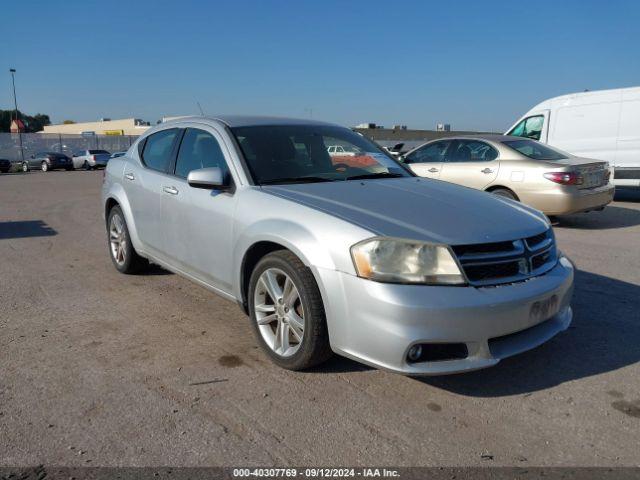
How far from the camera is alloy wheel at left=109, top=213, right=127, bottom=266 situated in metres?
5.42

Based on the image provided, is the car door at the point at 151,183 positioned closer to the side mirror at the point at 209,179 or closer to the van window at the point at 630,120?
the side mirror at the point at 209,179

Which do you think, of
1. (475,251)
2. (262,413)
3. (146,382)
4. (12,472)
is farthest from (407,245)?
(12,472)

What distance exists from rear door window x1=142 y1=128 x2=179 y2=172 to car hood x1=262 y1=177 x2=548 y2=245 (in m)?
1.53

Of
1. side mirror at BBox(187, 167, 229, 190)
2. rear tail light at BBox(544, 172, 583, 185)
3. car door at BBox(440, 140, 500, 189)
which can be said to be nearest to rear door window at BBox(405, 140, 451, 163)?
car door at BBox(440, 140, 500, 189)

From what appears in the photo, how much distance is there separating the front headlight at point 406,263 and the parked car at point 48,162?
117 feet

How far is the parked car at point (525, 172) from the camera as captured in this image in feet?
26.0

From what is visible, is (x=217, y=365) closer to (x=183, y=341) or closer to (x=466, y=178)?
(x=183, y=341)

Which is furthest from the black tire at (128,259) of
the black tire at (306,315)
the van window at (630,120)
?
the van window at (630,120)

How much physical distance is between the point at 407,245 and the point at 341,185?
1085 millimetres

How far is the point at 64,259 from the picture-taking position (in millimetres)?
6363

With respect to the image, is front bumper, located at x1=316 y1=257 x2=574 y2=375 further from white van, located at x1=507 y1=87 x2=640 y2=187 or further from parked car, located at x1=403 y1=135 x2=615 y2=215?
white van, located at x1=507 y1=87 x2=640 y2=187

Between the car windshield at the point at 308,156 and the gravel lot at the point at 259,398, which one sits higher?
the car windshield at the point at 308,156

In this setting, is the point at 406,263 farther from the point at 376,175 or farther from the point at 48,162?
the point at 48,162

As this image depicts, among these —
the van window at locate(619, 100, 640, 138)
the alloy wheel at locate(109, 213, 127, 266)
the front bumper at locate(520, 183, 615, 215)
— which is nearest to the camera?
the alloy wheel at locate(109, 213, 127, 266)
